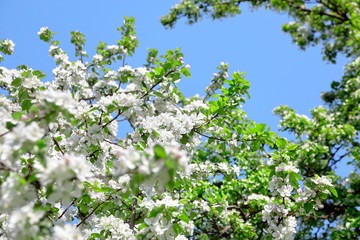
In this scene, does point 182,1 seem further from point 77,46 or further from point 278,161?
point 278,161

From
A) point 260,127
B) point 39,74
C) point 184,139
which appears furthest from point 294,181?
point 39,74

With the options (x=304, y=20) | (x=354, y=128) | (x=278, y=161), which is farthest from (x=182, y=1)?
(x=278, y=161)

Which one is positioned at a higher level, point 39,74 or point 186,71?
point 186,71

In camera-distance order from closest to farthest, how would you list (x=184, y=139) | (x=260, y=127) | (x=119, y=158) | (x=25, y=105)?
(x=119, y=158), (x=25, y=105), (x=260, y=127), (x=184, y=139)

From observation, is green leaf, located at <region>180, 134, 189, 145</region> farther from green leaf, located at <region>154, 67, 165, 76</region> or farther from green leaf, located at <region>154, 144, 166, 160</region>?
green leaf, located at <region>154, 144, 166, 160</region>

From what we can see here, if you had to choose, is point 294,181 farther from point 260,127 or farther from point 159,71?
point 159,71

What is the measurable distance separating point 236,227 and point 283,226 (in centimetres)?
261

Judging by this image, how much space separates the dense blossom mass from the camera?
3.69 feet

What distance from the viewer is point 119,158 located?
1351 mm

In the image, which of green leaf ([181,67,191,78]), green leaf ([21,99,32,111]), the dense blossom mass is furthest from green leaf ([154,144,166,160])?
green leaf ([181,67,191,78])

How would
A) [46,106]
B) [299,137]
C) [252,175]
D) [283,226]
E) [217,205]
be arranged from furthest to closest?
[299,137] → [252,175] → [217,205] → [283,226] → [46,106]

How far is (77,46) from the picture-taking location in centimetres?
A: 505

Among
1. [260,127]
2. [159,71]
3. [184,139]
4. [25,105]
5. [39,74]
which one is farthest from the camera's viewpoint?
[184,139]

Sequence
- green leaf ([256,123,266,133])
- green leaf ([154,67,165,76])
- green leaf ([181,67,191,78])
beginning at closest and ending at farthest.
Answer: green leaf ([256,123,266,133]) → green leaf ([154,67,165,76]) → green leaf ([181,67,191,78])
